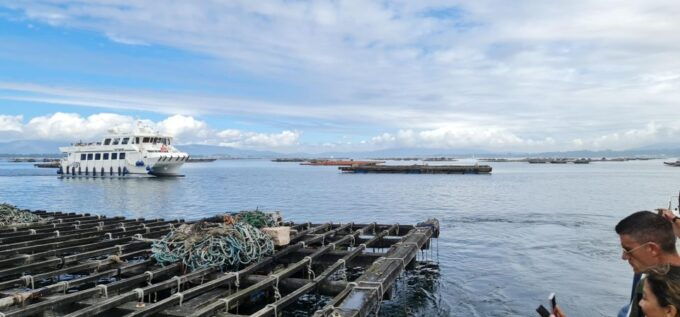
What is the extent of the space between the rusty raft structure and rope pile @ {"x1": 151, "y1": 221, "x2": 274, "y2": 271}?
0.70 ft

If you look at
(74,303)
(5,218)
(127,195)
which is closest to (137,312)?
(74,303)

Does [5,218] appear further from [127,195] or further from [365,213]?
[127,195]

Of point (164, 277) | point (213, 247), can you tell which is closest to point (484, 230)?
point (213, 247)

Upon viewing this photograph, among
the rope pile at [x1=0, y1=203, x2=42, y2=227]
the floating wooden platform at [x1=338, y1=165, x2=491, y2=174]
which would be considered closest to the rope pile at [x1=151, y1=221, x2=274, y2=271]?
the rope pile at [x1=0, y1=203, x2=42, y2=227]

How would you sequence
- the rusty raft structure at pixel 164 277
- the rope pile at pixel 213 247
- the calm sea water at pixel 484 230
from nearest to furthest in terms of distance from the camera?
1. the rusty raft structure at pixel 164 277
2. the rope pile at pixel 213 247
3. the calm sea water at pixel 484 230

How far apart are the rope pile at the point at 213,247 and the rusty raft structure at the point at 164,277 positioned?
0.21 meters

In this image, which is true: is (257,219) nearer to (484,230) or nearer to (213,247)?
(213,247)

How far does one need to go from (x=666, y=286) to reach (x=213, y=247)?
8571 mm

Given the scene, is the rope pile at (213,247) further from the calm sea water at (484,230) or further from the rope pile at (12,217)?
the rope pile at (12,217)

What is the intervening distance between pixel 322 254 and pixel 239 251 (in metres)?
2.38

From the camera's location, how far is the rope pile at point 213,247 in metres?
9.96

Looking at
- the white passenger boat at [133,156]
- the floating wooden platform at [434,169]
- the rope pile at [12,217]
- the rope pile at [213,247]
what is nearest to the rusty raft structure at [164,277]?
the rope pile at [213,247]

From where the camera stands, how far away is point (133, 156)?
66312mm

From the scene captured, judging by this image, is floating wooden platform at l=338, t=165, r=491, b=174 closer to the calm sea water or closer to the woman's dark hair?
the calm sea water
